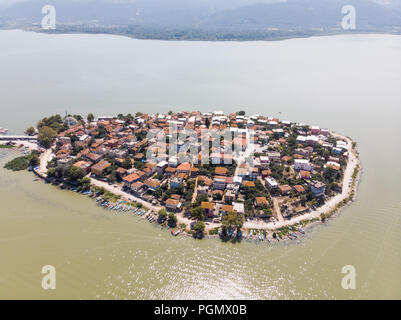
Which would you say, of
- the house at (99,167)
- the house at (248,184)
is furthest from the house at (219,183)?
the house at (99,167)

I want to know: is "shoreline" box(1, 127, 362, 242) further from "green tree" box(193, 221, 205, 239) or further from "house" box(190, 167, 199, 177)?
"house" box(190, 167, 199, 177)

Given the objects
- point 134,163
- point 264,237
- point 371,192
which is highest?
A: point 134,163

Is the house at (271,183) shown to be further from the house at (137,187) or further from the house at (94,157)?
the house at (94,157)

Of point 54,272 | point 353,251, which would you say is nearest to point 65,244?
point 54,272

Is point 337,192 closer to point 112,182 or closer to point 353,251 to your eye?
point 353,251

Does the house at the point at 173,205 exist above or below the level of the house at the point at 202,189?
below

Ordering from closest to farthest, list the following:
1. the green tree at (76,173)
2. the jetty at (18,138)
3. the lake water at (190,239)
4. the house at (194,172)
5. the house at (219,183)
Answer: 1. the lake water at (190,239)
2. the house at (219,183)
3. the green tree at (76,173)
4. the house at (194,172)
5. the jetty at (18,138)

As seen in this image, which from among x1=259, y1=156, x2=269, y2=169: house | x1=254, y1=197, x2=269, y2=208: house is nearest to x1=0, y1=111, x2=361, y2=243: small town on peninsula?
x1=254, y1=197, x2=269, y2=208: house

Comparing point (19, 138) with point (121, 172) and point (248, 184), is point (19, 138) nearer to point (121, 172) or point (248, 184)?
point (121, 172)
